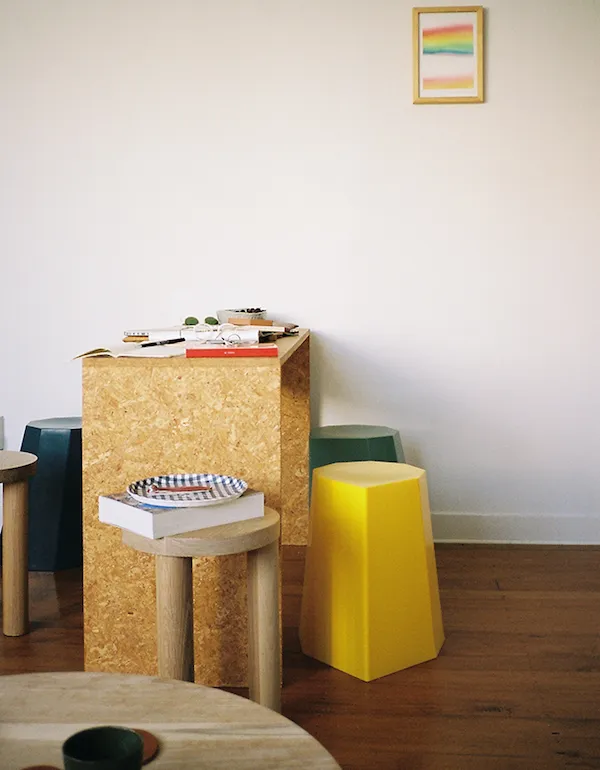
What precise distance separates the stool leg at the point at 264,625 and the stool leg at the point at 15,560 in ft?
2.74

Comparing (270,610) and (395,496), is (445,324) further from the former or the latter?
(270,610)

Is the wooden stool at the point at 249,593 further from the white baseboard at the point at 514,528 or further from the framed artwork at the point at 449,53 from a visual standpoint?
the framed artwork at the point at 449,53


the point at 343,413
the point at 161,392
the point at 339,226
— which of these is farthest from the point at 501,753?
the point at 339,226

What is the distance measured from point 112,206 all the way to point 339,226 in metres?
0.85

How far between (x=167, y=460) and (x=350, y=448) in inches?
40.4

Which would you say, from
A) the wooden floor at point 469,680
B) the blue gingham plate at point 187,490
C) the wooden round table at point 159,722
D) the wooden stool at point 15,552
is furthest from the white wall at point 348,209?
the wooden round table at point 159,722

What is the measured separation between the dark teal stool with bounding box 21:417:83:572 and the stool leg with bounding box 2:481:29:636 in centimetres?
61

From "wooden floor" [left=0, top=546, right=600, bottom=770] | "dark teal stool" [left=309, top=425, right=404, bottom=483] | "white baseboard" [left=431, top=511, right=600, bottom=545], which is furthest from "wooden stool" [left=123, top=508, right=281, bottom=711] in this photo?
"white baseboard" [left=431, top=511, right=600, bottom=545]

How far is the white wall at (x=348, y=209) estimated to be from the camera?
10.6ft

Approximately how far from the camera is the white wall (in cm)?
322

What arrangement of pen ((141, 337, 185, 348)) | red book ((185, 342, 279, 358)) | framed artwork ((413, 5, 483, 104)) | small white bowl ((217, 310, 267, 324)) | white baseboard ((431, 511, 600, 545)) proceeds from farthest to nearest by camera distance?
1. white baseboard ((431, 511, 600, 545))
2. framed artwork ((413, 5, 483, 104))
3. small white bowl ((217, 310, 267, 324))
4. pen ((141, 337, 185, 348))
5. red book ((185, 342, 279, 358))

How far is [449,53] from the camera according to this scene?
3.20 metres

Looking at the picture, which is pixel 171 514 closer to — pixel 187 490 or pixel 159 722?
pixel 187 490

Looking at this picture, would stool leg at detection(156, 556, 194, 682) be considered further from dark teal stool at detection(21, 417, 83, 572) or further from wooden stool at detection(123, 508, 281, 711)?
dark teal stool at detection(21, 417, 83, 572)
